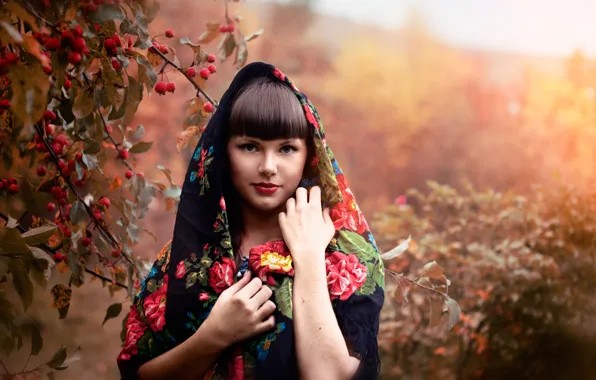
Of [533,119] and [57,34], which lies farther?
[533,119]

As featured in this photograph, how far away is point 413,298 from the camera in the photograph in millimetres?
3543

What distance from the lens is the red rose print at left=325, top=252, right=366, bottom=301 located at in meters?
1.24

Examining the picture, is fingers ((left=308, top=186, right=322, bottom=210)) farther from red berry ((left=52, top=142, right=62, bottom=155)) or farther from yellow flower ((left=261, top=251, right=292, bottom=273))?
red berry ((left=52, top=142, right=62, bottom=155))

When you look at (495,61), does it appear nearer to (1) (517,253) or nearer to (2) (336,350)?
(1) (517,253)

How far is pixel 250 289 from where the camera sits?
1.22m

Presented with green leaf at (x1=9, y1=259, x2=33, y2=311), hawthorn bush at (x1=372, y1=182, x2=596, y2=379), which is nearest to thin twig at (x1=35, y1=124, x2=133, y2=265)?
green leaf at (x1=9, y1=259, x2=33, y2=311)

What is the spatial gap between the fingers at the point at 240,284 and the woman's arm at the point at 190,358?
2.8 inches

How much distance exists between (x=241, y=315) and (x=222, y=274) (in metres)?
0.12

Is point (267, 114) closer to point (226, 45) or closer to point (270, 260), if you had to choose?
point (270, 260)

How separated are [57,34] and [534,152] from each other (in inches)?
364

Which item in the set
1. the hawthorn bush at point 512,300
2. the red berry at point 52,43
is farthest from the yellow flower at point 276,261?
the hawthorn bush at point 512,300

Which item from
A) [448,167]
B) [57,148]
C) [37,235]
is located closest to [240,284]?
[37,235]

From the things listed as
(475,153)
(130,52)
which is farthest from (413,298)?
(475,153)

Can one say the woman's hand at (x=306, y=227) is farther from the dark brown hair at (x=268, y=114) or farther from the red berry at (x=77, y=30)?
the red berry at (x=77, y=30)
